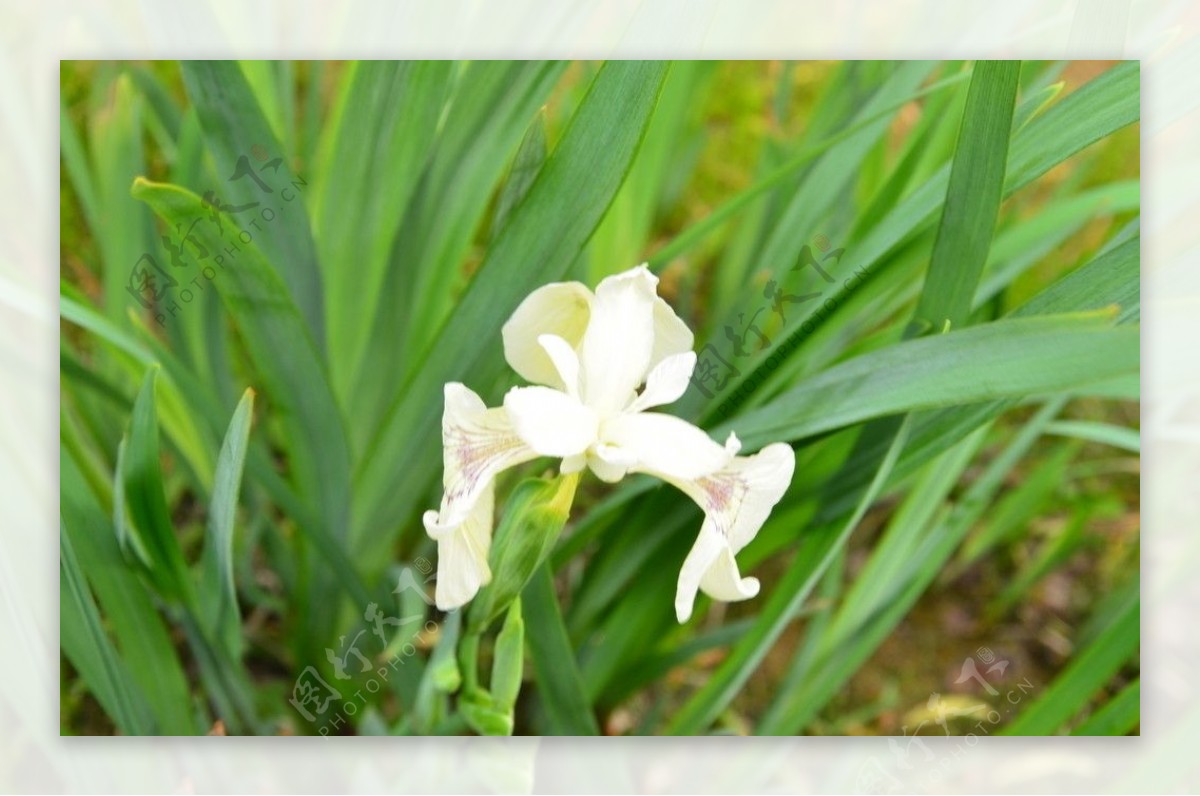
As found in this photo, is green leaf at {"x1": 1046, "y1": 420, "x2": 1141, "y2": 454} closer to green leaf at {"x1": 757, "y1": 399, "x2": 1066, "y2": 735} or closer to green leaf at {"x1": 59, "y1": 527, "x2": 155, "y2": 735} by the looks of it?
green leaf at {"x1": 757, "y1": 399, "x2": 1066, "y2": 735}

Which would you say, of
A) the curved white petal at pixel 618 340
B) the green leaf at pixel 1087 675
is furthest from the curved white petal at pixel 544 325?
the green leaf at pixel 1087 675

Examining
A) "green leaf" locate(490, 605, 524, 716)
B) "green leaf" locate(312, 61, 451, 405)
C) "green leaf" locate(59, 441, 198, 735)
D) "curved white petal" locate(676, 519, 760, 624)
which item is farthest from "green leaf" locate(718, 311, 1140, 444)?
"green leaf" locate(59, 441, 198, 735)

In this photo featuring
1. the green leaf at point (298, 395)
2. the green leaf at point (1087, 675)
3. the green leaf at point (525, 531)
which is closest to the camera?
the green leaf at point (525, 531)

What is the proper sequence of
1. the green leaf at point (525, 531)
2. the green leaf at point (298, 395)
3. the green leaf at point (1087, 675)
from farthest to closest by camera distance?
the green leaf at point (1087, 675)
the green leaf at point (298, 395)
the green leaf at point (525, 531)

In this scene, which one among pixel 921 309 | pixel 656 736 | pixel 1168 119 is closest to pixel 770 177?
pixel 921 309

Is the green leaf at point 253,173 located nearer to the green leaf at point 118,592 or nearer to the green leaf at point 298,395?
the green leaf at point 298,395

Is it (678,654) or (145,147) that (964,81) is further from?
(145,147)

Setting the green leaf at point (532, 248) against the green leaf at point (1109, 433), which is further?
the green leaf at point (1109, 433)
